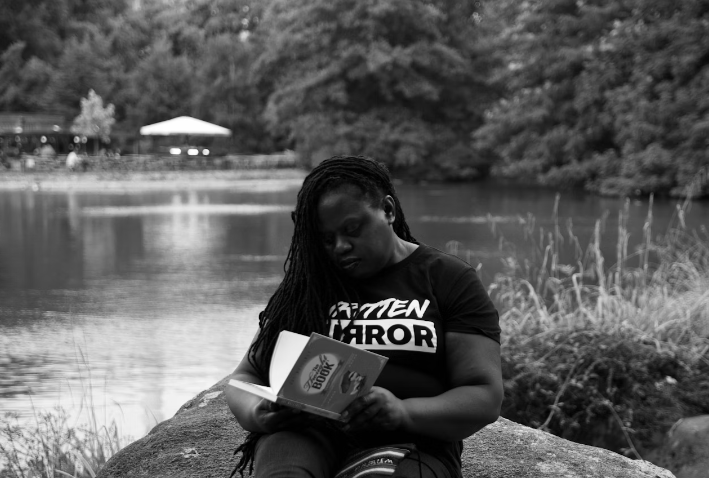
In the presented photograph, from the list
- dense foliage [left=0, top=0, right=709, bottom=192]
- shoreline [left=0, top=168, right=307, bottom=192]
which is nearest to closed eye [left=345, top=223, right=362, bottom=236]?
dense foliage [left=0, top=0, right=709, bottom=192]

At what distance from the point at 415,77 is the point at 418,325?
113 ft

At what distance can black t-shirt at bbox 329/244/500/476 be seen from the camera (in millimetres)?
2408

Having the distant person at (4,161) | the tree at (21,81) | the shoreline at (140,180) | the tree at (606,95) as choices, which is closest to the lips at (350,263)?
the tree at (606,95)

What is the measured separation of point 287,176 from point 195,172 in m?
3.39

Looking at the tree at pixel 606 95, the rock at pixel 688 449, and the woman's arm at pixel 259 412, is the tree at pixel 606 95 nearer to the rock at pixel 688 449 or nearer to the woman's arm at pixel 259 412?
the rock at pixel 688 449

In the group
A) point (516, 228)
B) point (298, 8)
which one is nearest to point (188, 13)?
point (298, 8)

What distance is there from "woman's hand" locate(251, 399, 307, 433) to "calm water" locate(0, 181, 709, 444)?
7.91ft

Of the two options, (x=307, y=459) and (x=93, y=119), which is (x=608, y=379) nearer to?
(x=307, y=459)

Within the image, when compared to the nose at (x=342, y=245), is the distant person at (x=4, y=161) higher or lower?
lower

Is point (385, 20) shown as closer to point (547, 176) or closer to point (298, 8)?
point (298, 8)

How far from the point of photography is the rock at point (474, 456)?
121 inches

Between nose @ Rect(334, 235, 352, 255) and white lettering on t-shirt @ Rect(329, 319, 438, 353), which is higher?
nose @ Rect(334, 235, 352, 255)

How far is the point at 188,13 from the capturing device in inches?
2180

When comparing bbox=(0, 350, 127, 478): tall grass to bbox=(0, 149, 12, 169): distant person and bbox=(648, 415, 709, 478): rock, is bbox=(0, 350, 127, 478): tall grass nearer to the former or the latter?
bbox=(648, 415, 709, 478): rock
